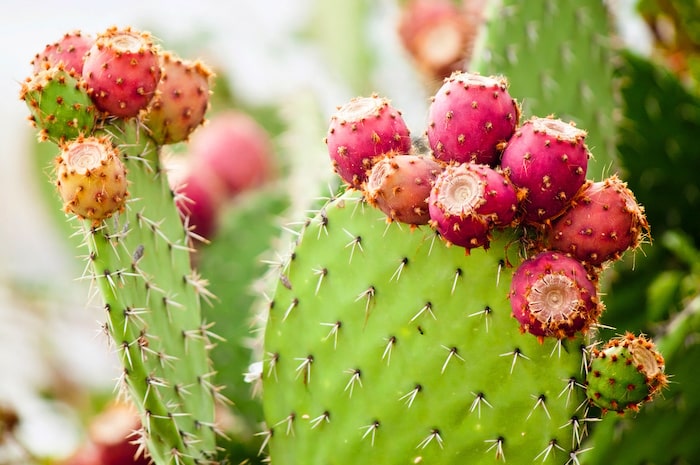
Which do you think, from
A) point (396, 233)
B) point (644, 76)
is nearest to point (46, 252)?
point (644, 76)

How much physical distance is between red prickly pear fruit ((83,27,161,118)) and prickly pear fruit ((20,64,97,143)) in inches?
0.6

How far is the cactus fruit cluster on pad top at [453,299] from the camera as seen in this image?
630 millimetres

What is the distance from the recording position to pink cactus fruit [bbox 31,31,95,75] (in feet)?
2.37

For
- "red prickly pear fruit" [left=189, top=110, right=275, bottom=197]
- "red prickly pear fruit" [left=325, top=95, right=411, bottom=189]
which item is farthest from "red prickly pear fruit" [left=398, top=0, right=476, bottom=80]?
"red prickly pear fruit" [left=325, top=95, right=411, bottom=189]

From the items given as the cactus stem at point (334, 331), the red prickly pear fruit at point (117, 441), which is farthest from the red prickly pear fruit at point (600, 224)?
the red prickly pear fruit at point (117, 441)

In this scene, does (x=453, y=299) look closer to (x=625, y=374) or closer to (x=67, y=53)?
(x=625, y=374)

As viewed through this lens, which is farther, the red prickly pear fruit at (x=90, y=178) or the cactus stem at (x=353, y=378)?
the cactus stem at (x=353, y=378)

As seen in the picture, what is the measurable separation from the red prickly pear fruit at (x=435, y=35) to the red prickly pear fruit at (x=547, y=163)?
1.01 meters

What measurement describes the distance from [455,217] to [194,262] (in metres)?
1.13

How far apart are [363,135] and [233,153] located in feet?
4.53

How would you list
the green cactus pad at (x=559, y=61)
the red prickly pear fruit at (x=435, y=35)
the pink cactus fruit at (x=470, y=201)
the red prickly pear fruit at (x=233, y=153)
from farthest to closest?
1. the red prickly pear fruit at (x=233, y=153)
2. the red prickly pear fruit at (x=435, y=35)
3. the green cactus pad at (x=559, y=61)
4. the pink cactus fruit at (x=470, y=201)

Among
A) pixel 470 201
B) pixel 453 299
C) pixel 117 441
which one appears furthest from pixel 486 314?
pixel 117 441

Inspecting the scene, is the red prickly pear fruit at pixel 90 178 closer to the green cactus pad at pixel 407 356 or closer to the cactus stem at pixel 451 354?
the green cactus pad at pixel 407 356

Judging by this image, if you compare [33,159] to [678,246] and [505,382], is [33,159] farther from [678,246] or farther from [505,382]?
[505,382]
